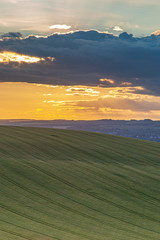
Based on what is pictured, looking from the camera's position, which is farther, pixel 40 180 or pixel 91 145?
pixel 91 145

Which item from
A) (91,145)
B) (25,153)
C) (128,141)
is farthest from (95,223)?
(128,141)

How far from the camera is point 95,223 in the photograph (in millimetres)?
26781

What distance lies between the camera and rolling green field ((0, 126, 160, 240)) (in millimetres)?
24250

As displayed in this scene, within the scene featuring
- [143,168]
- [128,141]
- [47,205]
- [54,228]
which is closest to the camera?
[54,228]

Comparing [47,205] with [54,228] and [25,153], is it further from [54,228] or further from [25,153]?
[25,153]

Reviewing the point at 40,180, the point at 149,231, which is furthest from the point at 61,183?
the point at 149,231

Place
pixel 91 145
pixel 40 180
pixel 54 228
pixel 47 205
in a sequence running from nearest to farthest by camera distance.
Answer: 1. pixel 54 228
2. pixel 47 205
3. pixel 40 180
4. pixel 91 145

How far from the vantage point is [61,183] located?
1452 inches

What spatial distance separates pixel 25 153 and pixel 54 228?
83.8ft

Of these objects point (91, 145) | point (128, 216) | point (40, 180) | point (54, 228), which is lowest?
point (54, 228)

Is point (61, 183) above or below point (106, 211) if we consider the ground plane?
above

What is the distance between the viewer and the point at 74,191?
35.1 metres

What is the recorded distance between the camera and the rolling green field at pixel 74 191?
24250 mm

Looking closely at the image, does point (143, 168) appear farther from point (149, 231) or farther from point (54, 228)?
point (54, 228)
